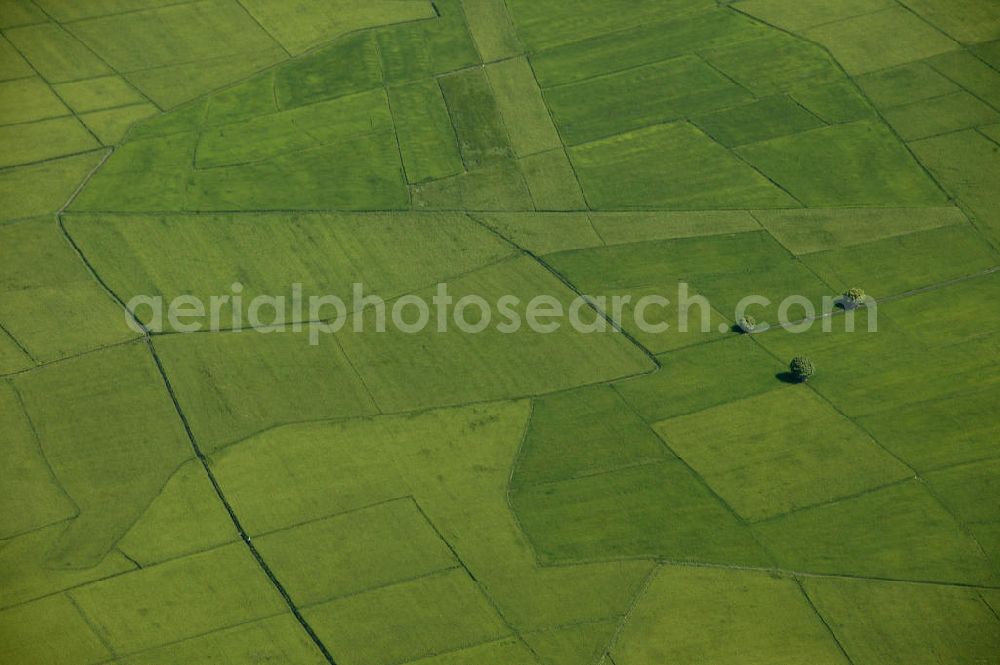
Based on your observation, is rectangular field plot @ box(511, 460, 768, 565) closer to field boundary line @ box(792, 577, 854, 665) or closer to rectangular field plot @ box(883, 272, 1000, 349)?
field boundary line @ box(792, 577, 854, 665)

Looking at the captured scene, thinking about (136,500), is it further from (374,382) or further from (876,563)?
(876,563)

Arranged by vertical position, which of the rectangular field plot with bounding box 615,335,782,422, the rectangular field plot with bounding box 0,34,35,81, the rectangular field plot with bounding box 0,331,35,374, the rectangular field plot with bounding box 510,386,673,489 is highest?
the rectangular field plot with bounding box 0,34,35,81

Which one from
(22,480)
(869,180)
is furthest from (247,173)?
(869,180)

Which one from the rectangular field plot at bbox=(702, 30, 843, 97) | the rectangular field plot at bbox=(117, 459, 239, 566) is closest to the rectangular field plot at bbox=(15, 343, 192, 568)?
the rectangular field plot at bbox=(117, 459, 239, 566)

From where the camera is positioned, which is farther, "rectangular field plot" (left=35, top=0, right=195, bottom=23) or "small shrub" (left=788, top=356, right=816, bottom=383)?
"rectangular field plot" (left=35, top=0, right=195, bottom=23)

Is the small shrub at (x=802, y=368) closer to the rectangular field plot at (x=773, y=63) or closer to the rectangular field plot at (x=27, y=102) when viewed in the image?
the rectangular field plot at (x=773, y=63)
